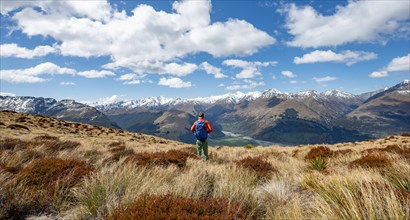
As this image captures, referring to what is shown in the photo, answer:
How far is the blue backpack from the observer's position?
44.5 feet

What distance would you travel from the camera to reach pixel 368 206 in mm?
3406

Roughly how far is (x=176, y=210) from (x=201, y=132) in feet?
33.3

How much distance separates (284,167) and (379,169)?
329 centimetres

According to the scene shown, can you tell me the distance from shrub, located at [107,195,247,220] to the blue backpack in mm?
9453

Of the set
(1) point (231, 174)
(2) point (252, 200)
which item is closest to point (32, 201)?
(2) point (252, 200)

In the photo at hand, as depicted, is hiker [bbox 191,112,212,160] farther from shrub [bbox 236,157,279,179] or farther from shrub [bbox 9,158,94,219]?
shrub [bbox 9,158,94,219]

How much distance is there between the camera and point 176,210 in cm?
354

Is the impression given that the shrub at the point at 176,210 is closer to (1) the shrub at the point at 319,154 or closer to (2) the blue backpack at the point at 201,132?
(2) the blue backpack at the point at 201,132

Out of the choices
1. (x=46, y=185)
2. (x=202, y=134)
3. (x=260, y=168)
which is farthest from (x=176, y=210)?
(x=202, y=134)

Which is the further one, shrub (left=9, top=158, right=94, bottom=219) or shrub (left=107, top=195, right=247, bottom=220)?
shrub (left=9, top=158, right=94, bottom=219)

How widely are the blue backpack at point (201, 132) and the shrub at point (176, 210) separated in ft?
31.0

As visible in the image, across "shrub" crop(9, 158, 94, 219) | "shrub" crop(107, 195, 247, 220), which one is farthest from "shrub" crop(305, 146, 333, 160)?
"shrub" crop(9, 158, 94, 219)

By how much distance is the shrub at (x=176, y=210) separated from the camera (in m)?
3.36

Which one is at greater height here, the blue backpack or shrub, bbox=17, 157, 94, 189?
the blue backpack
